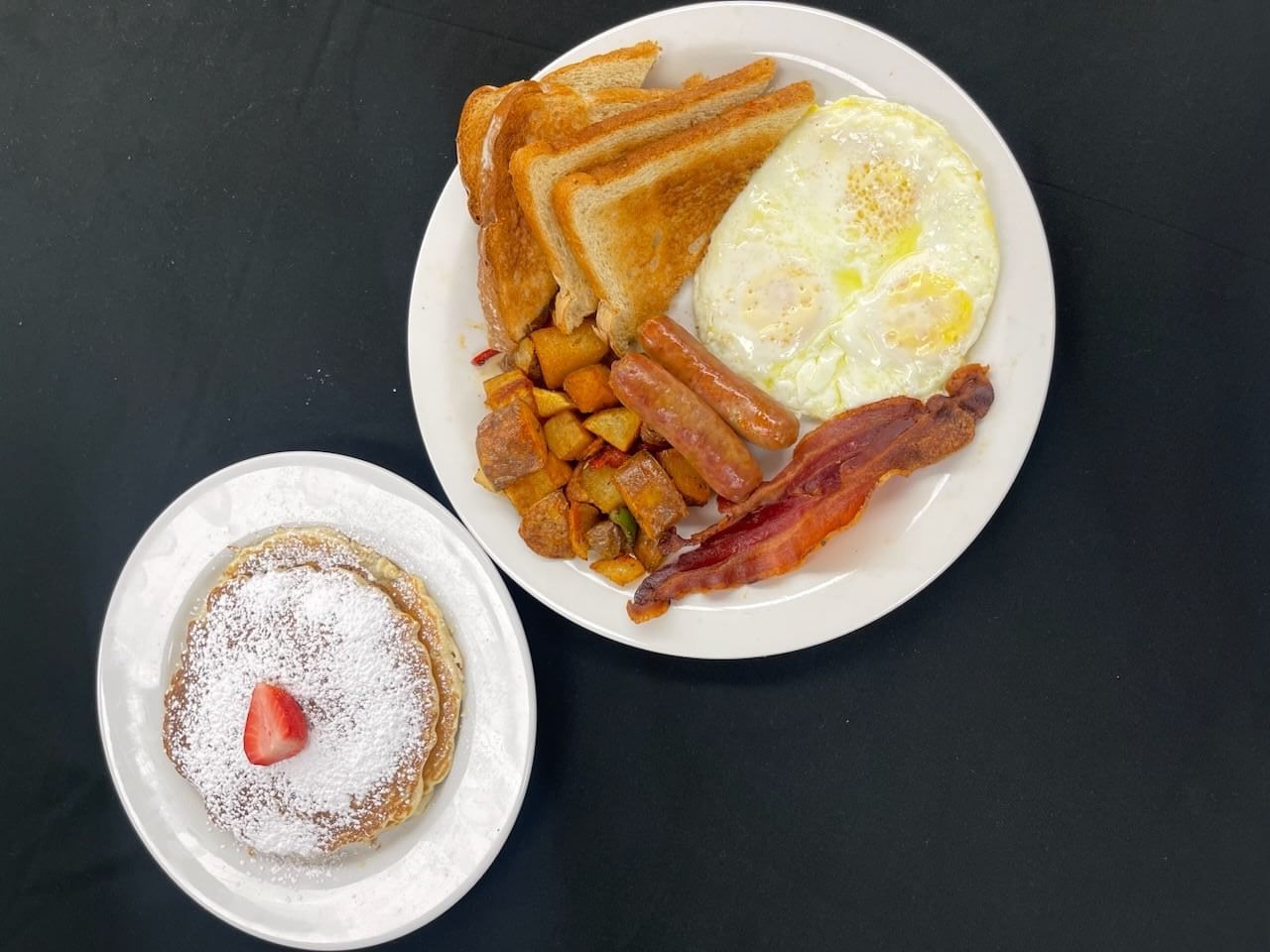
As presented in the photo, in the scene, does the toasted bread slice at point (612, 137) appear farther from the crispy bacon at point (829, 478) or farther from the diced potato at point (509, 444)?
the crispy bacon at point (829, 478)

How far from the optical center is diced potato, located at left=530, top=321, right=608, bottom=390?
7.36ft

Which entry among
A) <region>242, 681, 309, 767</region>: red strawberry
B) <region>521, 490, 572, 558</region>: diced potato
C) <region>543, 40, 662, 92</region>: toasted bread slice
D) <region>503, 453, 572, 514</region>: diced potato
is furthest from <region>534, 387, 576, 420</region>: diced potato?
<region>242, 681, 309, 767</region>: red strawberry

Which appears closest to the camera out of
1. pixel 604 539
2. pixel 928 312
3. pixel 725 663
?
pixel 928 312

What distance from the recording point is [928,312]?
2096 millimetres

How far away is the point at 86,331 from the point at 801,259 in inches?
81.9

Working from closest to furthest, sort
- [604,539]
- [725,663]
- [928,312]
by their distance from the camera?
[928,312] < [604,539] < [725,663]

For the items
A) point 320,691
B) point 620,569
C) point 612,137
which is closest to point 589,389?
point 620,569

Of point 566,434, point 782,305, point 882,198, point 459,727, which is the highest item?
point 882,198

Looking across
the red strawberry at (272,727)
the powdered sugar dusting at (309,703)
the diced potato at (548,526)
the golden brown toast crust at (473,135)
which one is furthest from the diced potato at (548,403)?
the red strawberry at (272,727)

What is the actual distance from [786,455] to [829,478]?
206 millimetres

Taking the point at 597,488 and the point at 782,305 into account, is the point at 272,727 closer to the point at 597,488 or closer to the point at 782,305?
the point at 597,488

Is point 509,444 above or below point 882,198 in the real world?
below

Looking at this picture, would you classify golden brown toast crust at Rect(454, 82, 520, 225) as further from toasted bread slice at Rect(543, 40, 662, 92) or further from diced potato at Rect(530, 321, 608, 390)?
diced potato at Rect(530, 321, 608, 390)

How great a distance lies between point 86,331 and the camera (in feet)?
8.57
